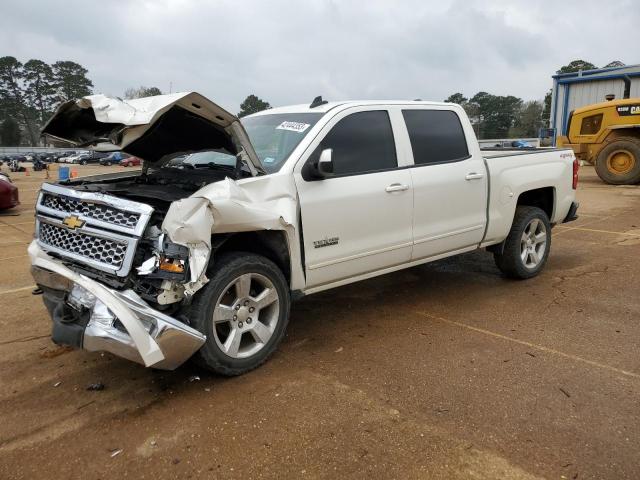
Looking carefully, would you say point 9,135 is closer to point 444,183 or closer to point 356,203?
point 444,183

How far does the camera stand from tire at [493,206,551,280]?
5.76 metres

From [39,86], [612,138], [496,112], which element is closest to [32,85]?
[39,86]

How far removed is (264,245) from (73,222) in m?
1.27

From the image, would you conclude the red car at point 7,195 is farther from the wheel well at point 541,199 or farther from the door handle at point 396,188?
the wheel well at point 541,199

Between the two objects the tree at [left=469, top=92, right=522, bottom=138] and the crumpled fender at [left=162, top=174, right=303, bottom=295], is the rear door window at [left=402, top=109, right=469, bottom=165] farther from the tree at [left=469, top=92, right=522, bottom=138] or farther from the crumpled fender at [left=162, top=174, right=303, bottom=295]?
the tree at [left=469, top=92, right=522, bottom=138]

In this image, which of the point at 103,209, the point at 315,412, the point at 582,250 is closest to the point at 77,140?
the point at 103,209

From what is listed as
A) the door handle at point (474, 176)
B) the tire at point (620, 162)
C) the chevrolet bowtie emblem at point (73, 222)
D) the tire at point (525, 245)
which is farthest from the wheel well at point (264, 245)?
the tire at point (620, 162)

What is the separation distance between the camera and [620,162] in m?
15.8

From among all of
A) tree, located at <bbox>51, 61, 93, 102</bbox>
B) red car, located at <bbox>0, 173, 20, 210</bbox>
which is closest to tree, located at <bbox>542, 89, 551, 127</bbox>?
red car, located at <bbox>0, 173, 20, 210</bbox>

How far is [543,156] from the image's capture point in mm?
5941

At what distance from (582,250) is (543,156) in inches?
88.3

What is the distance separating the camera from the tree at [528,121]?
51.1 meters

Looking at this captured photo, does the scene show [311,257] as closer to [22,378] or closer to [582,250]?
[22,378]

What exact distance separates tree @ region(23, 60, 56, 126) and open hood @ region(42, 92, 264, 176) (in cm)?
9686
